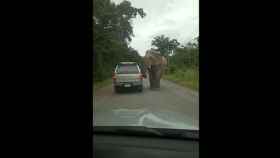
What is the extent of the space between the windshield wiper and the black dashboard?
3 cm

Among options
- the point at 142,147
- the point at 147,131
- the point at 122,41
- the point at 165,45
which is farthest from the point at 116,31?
the point at 142,147

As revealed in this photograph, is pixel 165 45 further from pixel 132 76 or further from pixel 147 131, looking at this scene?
pixel 132 76

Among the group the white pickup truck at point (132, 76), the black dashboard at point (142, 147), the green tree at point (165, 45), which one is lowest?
the black dashboard at point (142, 147)

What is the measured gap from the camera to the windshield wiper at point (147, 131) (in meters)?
3.10

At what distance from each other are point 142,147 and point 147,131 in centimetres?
21

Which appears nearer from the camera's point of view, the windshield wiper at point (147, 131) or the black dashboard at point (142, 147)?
the black dashboard at point (142, 147)

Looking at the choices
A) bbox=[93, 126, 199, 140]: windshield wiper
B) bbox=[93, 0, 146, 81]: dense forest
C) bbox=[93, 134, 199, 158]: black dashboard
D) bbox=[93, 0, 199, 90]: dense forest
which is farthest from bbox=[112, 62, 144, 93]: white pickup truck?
bbox=[93, 134, 199, 158]: black dashboard

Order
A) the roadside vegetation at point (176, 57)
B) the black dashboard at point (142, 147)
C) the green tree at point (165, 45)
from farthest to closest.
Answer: the green tree at point (165, 45)
the roadside vegetation at point (176, 57)
the black dashboard at point (142, 147)

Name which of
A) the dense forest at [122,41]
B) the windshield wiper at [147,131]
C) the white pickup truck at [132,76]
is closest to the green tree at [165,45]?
the dense forest at [122,41]

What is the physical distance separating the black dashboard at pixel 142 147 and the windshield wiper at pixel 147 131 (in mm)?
34

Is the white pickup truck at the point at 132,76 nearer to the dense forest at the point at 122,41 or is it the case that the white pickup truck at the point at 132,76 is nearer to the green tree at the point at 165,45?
the dense forest at the point at 122,41

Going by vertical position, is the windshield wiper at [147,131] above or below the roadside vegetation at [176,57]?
below
